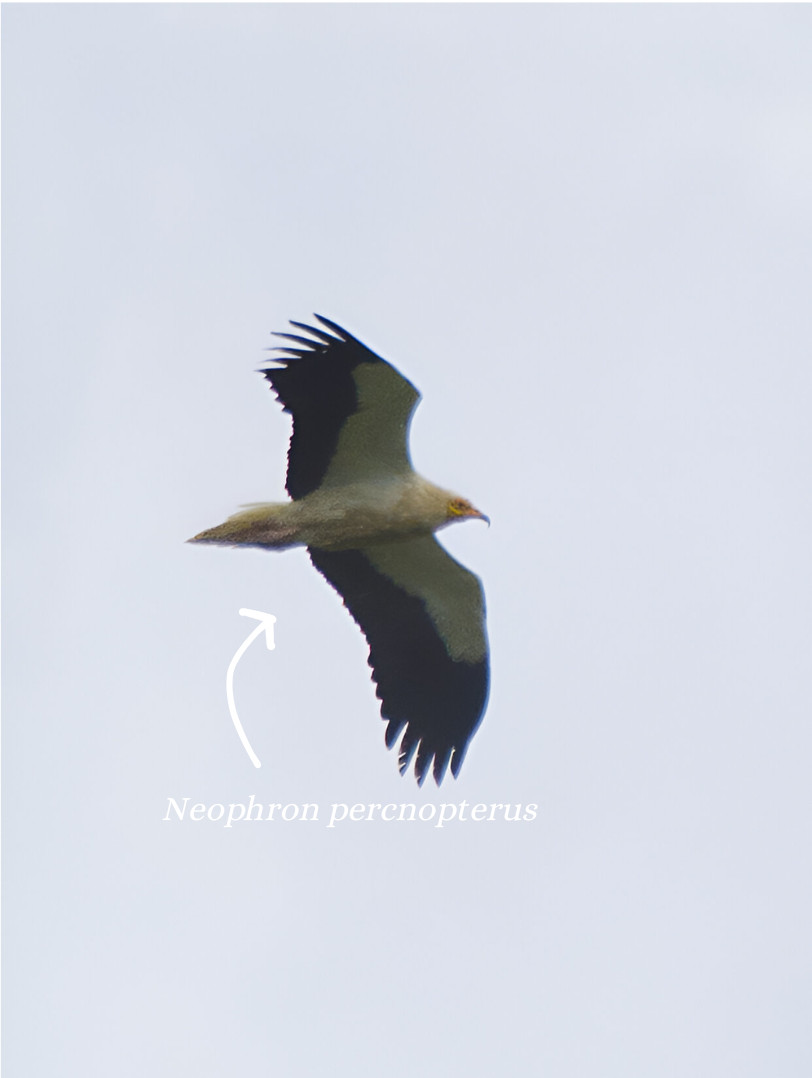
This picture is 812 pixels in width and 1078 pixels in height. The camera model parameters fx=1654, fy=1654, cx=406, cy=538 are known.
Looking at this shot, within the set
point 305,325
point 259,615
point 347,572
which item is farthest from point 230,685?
point 305,325

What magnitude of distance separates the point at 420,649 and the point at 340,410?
2207 mm

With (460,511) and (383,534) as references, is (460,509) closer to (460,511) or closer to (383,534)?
(460,511)

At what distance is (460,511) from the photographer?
13297mm

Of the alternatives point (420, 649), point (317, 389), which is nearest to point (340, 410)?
point (317, 389)

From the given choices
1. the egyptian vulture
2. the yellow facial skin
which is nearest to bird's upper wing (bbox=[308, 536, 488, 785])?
the egyptian vulture

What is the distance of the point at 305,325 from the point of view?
1252cm

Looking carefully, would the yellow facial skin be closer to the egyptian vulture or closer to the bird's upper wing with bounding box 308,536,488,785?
the egyptian vulture

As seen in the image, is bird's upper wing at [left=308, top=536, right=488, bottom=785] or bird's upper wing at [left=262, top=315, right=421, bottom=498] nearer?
bird's upper wing at [left=262, top=315, right=421, bottom=498]

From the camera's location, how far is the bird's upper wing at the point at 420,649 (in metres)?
13.6

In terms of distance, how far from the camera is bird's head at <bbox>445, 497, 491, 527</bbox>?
43.5 ft

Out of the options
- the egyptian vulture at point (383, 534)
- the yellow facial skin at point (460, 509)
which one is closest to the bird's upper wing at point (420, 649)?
the egyptian vulture at point (383, 534)

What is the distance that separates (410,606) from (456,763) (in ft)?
4.45

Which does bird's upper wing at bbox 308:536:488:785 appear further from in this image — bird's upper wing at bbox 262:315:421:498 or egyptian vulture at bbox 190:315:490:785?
bird's upper wing at bbox 262:315:421:498

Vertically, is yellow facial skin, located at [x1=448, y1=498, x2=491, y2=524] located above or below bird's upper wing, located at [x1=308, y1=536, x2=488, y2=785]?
above
